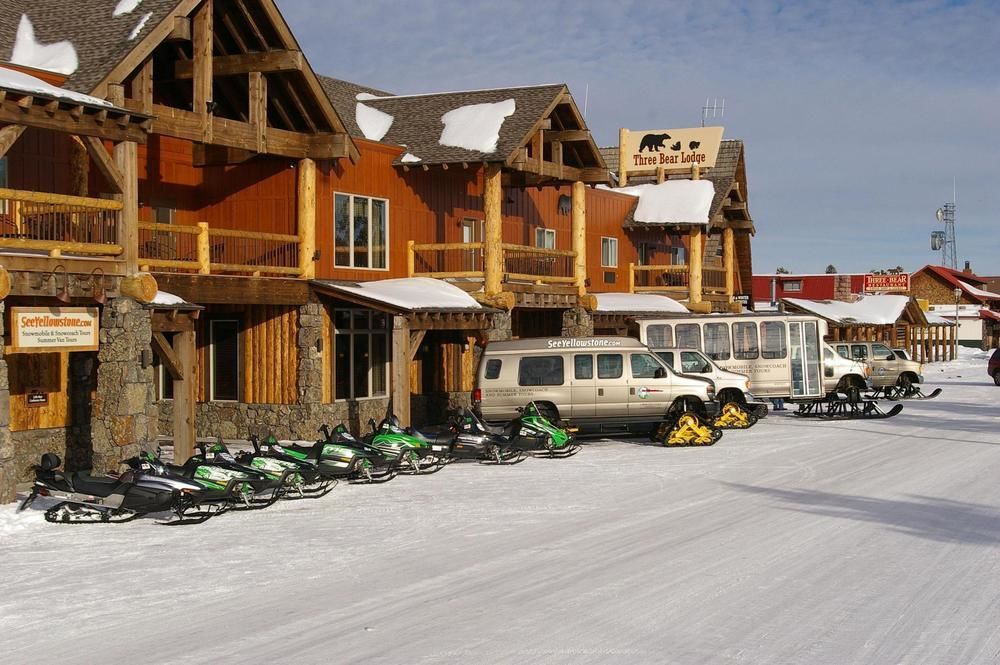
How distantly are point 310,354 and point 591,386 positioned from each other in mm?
5987

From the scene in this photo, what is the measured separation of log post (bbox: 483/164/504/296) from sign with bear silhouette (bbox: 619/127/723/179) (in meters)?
18.1

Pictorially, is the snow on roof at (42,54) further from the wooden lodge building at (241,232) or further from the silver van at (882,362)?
the silver van at (882,362)

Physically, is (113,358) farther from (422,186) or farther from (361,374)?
(422,186)

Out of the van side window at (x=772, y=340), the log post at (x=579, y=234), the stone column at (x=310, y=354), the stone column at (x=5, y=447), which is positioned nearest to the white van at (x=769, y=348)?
the van side window at (x=772, y=340)

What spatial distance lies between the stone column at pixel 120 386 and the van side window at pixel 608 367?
32.2ft

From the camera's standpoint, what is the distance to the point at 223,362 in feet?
84.5

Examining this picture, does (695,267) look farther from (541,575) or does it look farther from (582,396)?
(541,575)

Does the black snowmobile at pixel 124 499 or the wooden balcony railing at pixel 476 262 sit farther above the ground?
the wooden balcony railing at pixel 476 262

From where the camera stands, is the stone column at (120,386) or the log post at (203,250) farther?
the log post at (203,250)

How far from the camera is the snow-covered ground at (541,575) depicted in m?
8.73

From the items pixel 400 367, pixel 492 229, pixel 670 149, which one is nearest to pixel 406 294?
pixel 400 367

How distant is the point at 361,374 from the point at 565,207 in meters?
12.3

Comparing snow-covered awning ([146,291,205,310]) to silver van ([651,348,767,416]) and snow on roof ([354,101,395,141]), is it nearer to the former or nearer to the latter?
snow on roof ([354,101,395,141])

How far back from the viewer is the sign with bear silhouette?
43562mm
